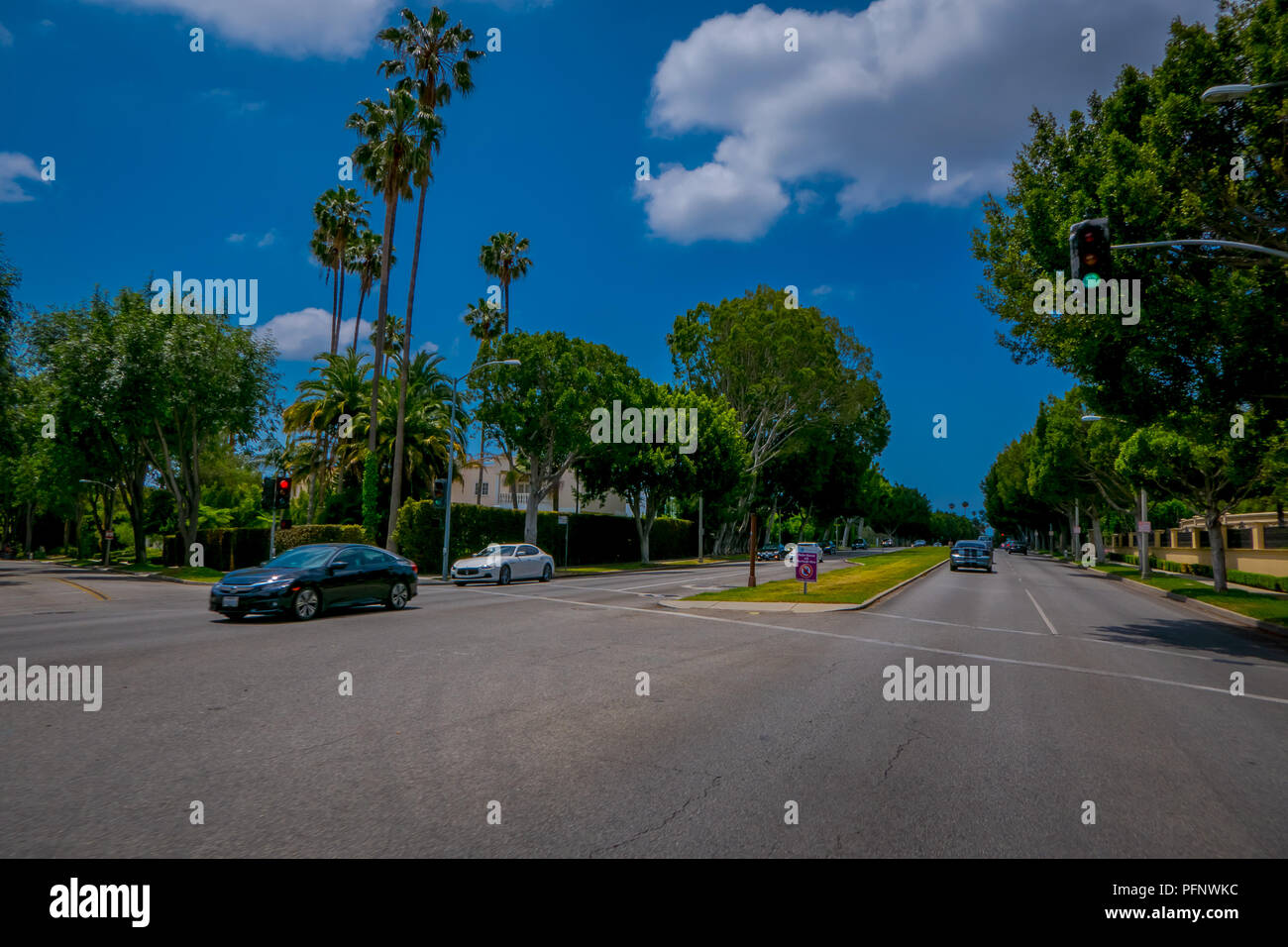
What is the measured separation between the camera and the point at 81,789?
4.75 metres

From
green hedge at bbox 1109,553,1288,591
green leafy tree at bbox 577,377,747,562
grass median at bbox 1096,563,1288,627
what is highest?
green leafy tree at bbox 577,377,747,562

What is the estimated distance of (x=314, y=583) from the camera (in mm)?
14883

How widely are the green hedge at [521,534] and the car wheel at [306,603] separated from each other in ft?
67.6

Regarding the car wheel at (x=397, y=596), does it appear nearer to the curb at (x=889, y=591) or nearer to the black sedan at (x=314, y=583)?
the black sedan at (x=314, y=583)

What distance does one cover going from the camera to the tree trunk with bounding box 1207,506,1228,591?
27.3m

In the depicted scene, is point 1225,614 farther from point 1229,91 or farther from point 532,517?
point 532,517

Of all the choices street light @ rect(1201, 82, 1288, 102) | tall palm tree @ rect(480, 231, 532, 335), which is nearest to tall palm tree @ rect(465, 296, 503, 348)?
tall palm tree @ rect(480, 231, 532, 335)

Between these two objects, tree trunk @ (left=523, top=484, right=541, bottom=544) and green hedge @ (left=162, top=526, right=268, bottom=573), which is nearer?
green hedge @ (left=162, top=526, right=268, bottom=573)

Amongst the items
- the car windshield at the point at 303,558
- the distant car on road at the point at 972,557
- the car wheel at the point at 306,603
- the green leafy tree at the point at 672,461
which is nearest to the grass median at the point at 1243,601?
the distant car on road at the point at 972,557

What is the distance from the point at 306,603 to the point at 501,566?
13771mm

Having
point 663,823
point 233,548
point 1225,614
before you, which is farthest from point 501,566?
point 663,823

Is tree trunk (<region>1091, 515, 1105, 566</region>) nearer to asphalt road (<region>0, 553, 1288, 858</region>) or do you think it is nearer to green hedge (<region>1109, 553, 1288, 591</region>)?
green hedge (<region>1109, 553, 1288, 591</region>)

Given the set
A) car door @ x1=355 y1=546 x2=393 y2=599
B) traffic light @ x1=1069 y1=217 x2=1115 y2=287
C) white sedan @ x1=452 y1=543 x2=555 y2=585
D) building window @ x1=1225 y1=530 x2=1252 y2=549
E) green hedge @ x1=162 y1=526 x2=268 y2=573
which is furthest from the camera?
building window @ x1=1225 y1=530 x2=1252 y2=549
